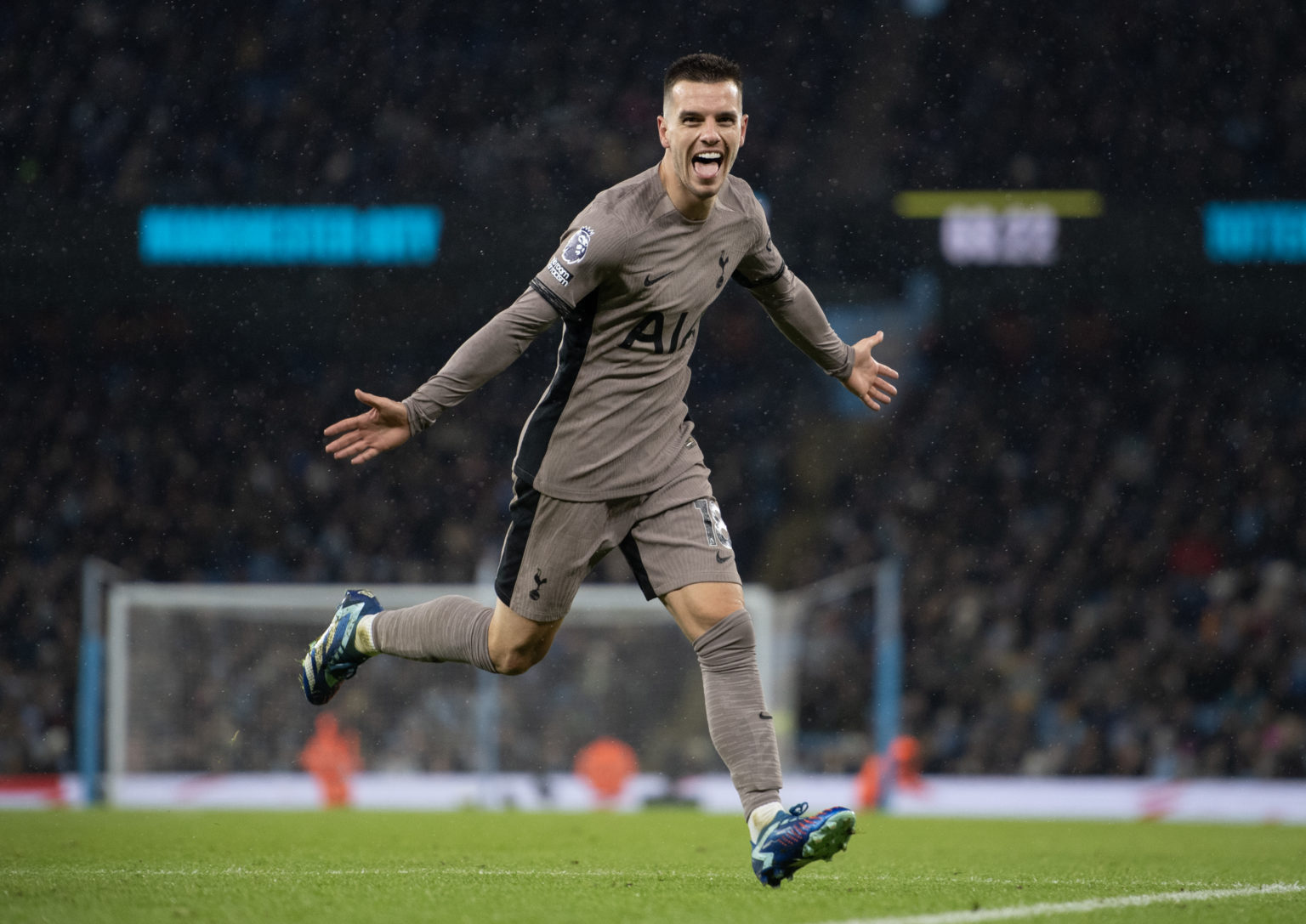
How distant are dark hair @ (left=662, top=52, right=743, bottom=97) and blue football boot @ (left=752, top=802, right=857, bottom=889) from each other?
1786 mm

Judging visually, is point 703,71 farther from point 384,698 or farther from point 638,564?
point 384,698

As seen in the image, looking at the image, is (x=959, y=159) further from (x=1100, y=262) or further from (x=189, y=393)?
(x=189, y=393)

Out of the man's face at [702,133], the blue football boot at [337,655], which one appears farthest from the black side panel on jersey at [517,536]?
the man's face at [702,133]

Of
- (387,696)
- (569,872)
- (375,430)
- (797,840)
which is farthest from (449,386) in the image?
(387,696)

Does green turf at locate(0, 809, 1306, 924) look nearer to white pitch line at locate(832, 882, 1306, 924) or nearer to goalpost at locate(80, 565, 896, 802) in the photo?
white pitch line at locate(832, 882, 1306, 924)

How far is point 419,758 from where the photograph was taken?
33.5ft

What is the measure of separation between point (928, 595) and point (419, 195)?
21.7 ft

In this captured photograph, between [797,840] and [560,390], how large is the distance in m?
1.29

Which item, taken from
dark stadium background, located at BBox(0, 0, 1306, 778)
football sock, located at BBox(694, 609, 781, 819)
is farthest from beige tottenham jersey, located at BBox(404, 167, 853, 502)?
dark stadium background, located at BBox(0, 0, 1306, 778)

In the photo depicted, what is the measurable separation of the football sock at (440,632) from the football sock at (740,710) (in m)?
0.65

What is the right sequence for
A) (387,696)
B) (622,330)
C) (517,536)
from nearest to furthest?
(622,330), (517,536), (387,696)

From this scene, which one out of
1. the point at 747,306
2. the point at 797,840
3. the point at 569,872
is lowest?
the point at 569,872

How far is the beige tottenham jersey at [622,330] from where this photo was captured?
3709mm

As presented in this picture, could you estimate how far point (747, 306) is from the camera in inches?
679
